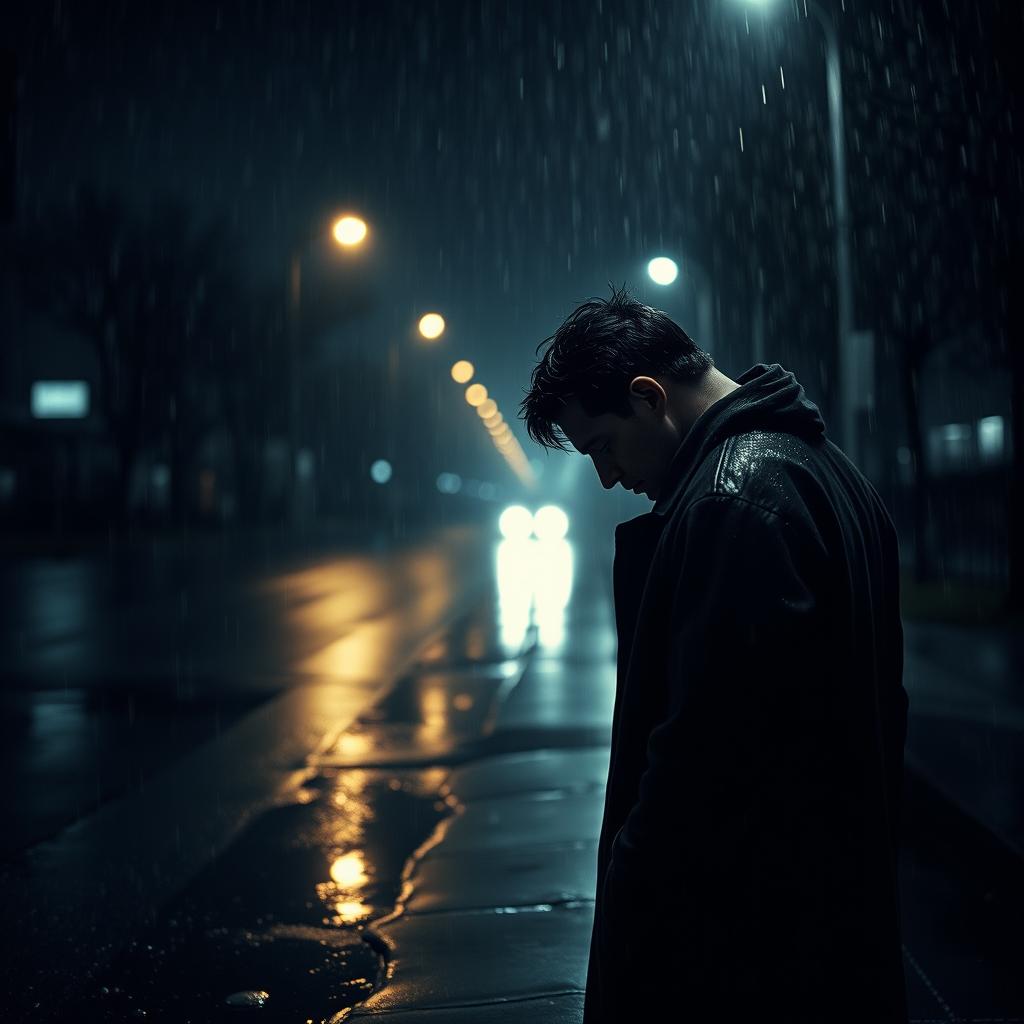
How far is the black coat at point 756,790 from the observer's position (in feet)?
6.28

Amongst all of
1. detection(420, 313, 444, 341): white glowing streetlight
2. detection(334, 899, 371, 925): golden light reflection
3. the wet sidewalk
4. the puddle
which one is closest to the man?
the puddle

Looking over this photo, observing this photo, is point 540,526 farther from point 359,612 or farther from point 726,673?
point 726,673

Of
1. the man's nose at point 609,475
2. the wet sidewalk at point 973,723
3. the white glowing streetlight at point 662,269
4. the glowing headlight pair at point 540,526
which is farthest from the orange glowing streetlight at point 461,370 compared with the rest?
the man's nose at point 609,475

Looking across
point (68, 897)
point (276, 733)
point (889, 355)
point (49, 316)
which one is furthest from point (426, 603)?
point (49, 316)

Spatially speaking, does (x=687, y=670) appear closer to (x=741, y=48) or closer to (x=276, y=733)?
(x=276, y=733)

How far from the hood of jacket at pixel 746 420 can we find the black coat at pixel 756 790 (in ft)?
0.36

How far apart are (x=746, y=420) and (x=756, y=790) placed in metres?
0.61

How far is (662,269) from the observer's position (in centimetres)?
2594

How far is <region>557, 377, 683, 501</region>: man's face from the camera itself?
227cm

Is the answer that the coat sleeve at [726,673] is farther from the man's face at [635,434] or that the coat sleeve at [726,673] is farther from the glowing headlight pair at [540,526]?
the glowing headlight pair at [540,526]

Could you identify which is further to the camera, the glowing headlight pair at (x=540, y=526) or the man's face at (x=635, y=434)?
the glowing headlight pair at (x=540, y=526)

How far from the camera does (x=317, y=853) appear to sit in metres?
6.11

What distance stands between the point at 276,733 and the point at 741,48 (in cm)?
1733

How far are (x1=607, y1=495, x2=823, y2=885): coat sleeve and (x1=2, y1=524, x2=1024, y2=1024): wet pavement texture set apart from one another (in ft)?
0.91
